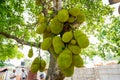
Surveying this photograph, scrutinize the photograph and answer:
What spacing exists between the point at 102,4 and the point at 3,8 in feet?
6.69

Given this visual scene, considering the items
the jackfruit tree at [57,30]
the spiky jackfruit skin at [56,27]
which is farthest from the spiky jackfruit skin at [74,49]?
the spiky jackfruit skin at [56,27]

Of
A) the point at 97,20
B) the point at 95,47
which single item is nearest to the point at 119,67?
the point at 95,47

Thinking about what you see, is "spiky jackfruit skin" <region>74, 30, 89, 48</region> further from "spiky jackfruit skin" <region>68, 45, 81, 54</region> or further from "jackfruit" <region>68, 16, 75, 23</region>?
"jackfruit" <region>68, 16, 75, 23</region>

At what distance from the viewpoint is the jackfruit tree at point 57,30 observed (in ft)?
5.18

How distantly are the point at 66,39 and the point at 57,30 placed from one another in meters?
0.15

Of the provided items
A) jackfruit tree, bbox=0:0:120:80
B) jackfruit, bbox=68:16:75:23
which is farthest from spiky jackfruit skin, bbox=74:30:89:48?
jackfruit, bbox=68:16:75:23

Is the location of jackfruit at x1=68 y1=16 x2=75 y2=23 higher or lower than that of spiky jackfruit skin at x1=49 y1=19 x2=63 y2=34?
higher

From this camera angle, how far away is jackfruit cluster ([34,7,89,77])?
1527 mm

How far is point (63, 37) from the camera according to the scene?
5.24 ft

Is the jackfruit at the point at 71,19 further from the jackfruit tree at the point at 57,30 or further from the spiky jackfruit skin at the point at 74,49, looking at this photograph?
the spiky jackfruit skin at the point at 74,49

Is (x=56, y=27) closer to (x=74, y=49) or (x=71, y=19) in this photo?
(x=71, y=19)

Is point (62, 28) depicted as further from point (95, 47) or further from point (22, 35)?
point (95, 47)

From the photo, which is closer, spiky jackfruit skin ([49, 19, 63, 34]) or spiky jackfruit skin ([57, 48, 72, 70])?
spiky jackfruit skin ([57, 48, 72, 70])

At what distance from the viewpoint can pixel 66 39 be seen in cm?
158
